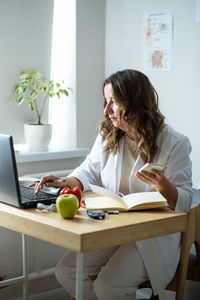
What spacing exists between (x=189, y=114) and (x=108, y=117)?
22.9 inches

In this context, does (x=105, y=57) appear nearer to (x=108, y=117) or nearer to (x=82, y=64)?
(x=82, y=64)

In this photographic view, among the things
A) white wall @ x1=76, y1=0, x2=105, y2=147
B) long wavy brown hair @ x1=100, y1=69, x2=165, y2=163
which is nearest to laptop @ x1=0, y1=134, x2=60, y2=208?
long wavy brown hair @ x1=100, y1=69, x2=165, y2=163

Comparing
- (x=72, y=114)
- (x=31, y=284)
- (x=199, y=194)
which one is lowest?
(x=31, y=284)

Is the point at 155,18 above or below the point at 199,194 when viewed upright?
above

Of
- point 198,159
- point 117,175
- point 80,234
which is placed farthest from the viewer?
point 198,159

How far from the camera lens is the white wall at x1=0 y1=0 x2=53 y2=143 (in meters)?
2.96

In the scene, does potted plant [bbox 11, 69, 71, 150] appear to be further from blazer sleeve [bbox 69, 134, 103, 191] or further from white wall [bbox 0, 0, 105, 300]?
blazer sleeve [bbox 69, 134, 103, 191]

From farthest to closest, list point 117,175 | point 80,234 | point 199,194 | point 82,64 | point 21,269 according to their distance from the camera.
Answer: point 82,64 < point 21,269 < point 199,194 < point 117,175 < point 80,234

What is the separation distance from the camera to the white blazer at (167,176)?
2.10 meters

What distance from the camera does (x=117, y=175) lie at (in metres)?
2.37

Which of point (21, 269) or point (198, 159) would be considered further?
point (21, 269)

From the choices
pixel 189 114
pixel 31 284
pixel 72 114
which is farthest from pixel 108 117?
pixel 31 284

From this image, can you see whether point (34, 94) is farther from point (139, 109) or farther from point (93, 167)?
point (139, 109)

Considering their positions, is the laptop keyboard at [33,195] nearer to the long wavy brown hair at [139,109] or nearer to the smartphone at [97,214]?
the smartphone at [97,214]
